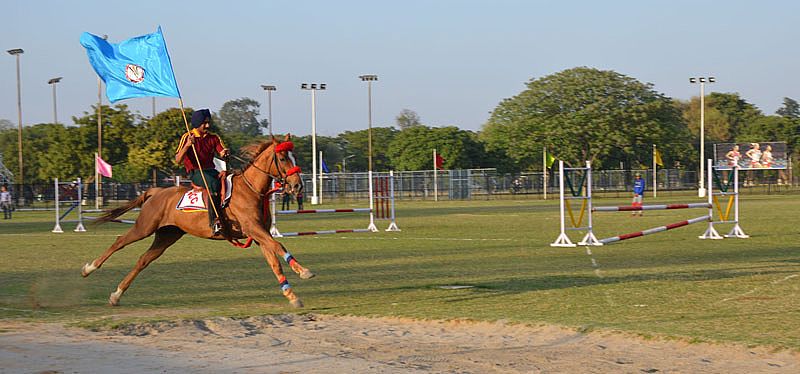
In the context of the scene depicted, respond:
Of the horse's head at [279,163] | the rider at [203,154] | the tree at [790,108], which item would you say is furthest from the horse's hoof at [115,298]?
the tree at [790,108]

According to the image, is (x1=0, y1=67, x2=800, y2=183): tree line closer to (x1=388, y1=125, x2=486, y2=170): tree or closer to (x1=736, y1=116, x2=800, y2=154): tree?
(x1=388, y1=125, x2=486, y2=170): tree

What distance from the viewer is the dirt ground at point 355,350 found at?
27.2 feet

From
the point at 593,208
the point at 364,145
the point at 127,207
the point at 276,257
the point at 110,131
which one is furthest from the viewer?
the point at 364,145

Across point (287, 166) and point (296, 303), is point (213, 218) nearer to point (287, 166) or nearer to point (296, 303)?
point (287, 166)

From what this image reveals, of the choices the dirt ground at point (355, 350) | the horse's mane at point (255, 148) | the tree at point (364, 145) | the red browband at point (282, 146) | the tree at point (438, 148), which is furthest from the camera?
the tree at point (364, 145)

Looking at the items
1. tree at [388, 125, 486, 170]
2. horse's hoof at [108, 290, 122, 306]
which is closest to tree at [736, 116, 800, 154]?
tree at [388, 125, 486, 170]

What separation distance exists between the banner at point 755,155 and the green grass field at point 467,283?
60.4 metres

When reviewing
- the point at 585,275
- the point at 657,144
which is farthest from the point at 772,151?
the point at 585,275

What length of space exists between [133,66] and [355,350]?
7497 mm

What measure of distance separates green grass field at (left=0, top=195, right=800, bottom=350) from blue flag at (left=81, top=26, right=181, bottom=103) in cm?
325

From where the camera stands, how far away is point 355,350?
9.27 metres

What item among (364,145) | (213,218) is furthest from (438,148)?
(213,218)

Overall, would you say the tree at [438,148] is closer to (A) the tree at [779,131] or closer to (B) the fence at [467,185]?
(B) the fence at [467,185]

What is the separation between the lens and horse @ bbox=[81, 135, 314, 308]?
1268 cm
